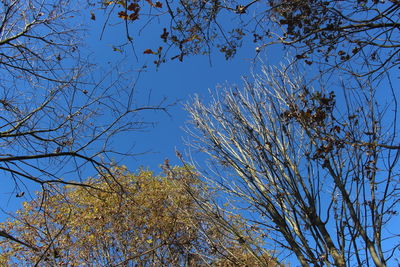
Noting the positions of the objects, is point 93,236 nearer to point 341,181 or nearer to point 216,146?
point 216,146

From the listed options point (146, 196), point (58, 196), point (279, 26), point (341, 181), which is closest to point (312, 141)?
point (341, 181)

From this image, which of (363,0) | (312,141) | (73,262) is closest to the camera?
(363,0)

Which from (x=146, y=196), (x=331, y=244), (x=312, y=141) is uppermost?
(x=146, y=196)

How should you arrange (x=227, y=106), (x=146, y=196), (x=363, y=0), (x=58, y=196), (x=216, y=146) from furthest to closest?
(x=146, y=196) → (x=227, y=106) → (x=216, y=146) → (x=58, y=196) → (x=363, y=0)

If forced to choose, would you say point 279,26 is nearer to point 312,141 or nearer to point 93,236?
point 312,141

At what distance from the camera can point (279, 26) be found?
340 cm

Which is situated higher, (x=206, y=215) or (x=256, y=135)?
(x=256, y=135)

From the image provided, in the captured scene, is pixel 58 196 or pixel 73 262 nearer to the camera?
pixel 58 196

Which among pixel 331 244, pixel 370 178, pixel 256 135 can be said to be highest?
pixel 256 135

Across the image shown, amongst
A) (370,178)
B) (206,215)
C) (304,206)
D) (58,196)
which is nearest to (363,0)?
(370,178)

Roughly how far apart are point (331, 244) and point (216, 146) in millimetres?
1959

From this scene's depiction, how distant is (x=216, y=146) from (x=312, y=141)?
135cm

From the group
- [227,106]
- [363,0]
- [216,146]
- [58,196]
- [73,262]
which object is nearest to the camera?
[363,0]

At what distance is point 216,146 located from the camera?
4.19 m
